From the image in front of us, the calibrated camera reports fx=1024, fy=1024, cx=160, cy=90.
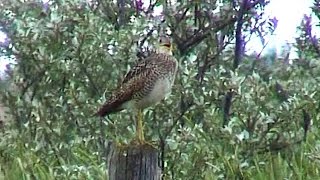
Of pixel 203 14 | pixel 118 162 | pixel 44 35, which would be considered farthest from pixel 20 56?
pixel 118 162

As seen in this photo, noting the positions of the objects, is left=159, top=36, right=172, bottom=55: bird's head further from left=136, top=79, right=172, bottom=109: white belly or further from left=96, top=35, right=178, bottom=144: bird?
left=136, top=79, right=172, bottom=109: white belly

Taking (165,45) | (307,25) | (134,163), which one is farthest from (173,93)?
(134,163)

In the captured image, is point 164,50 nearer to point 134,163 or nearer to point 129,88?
point 129,88

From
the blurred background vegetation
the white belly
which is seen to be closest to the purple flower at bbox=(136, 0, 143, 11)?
the blurred background vegetation

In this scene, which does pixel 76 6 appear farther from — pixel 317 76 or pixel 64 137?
pixel 317 76

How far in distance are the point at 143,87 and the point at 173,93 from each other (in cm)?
73

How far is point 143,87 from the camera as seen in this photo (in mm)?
5488

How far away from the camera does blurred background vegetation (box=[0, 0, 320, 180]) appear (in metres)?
6.07

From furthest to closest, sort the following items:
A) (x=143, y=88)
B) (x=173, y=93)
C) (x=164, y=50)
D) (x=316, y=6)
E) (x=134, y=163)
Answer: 1. (x=316, y=6)
2. (x=173, y=93)
3. (x=164, y=50)
4. (x=143, y=88)
5. (x=134, y=163)

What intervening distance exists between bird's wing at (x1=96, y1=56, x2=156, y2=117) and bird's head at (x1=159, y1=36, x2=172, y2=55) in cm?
24

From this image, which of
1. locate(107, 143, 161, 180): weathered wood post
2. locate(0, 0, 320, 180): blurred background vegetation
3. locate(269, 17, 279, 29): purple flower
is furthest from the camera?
locate(269, 17, 279, 29): purple flower

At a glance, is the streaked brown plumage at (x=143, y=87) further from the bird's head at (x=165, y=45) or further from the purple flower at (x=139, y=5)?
the purple flower at (x=139, y=5)

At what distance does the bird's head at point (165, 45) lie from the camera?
5.84m

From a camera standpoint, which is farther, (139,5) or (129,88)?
(139,5)
